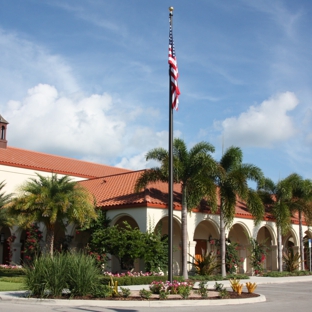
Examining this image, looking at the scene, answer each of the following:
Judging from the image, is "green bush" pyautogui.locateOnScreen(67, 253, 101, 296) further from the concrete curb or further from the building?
the building

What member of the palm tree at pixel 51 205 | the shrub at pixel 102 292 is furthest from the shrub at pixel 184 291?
the palm tree at pixel 51 205

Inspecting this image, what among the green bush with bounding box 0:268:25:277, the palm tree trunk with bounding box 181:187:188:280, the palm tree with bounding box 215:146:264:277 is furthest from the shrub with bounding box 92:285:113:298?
the palm tree with bounding box 215:146:264:277

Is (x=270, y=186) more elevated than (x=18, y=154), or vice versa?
(x=18, y=154)

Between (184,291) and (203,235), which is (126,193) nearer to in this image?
(203,235)

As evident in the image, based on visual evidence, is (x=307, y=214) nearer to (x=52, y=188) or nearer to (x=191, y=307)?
(x=52, y=188)

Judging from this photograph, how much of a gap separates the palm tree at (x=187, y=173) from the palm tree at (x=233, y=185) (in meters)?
1.81

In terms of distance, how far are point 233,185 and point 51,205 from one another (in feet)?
32.1

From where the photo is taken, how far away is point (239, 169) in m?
26.9

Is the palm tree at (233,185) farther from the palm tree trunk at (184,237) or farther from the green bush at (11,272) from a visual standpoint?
the green bush at (11,272)

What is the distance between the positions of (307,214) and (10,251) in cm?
2029

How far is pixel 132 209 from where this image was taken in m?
26.0

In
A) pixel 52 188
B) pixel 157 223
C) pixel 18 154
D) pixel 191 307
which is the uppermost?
pixel 18 154

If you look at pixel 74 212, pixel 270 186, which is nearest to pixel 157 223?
pixel 74 212

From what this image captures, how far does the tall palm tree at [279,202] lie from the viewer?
101 feet
